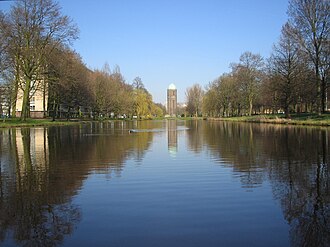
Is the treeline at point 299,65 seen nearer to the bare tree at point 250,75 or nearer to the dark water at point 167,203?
the bare tree at point 250,75

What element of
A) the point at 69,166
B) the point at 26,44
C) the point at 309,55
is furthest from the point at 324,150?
the point at 26,44

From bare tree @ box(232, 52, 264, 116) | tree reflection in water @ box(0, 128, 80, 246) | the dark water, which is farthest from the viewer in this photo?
bare tree @ box(232, 52, 264, 116)

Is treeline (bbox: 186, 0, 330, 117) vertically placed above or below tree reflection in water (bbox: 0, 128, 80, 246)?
above

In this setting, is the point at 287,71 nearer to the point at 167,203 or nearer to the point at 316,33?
the point at 316,33

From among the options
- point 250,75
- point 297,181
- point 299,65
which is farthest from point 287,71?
point 297,181

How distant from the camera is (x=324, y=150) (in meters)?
15.6

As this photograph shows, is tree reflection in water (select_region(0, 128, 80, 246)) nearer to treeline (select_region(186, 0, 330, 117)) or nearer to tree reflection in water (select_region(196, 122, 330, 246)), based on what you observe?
tree reflection in water (select_region(196, 122, 330, 246))

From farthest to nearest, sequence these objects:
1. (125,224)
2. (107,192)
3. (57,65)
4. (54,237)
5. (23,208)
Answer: (57,65), (107,192), (23,208), (125,224), (54,237)

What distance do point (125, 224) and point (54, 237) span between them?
1.18m

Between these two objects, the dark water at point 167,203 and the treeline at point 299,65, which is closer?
the dark water at point 167,203

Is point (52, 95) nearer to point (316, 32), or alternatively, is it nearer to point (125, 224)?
point (316, 32)

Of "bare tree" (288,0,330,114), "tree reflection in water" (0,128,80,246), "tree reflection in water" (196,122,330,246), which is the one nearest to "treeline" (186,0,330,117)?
"bare tree" (288,0,330,114)

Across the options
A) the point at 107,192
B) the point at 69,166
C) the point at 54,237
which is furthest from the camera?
the point at 69,166

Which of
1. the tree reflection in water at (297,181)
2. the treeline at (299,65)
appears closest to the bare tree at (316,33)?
the treeline at (299,65)
